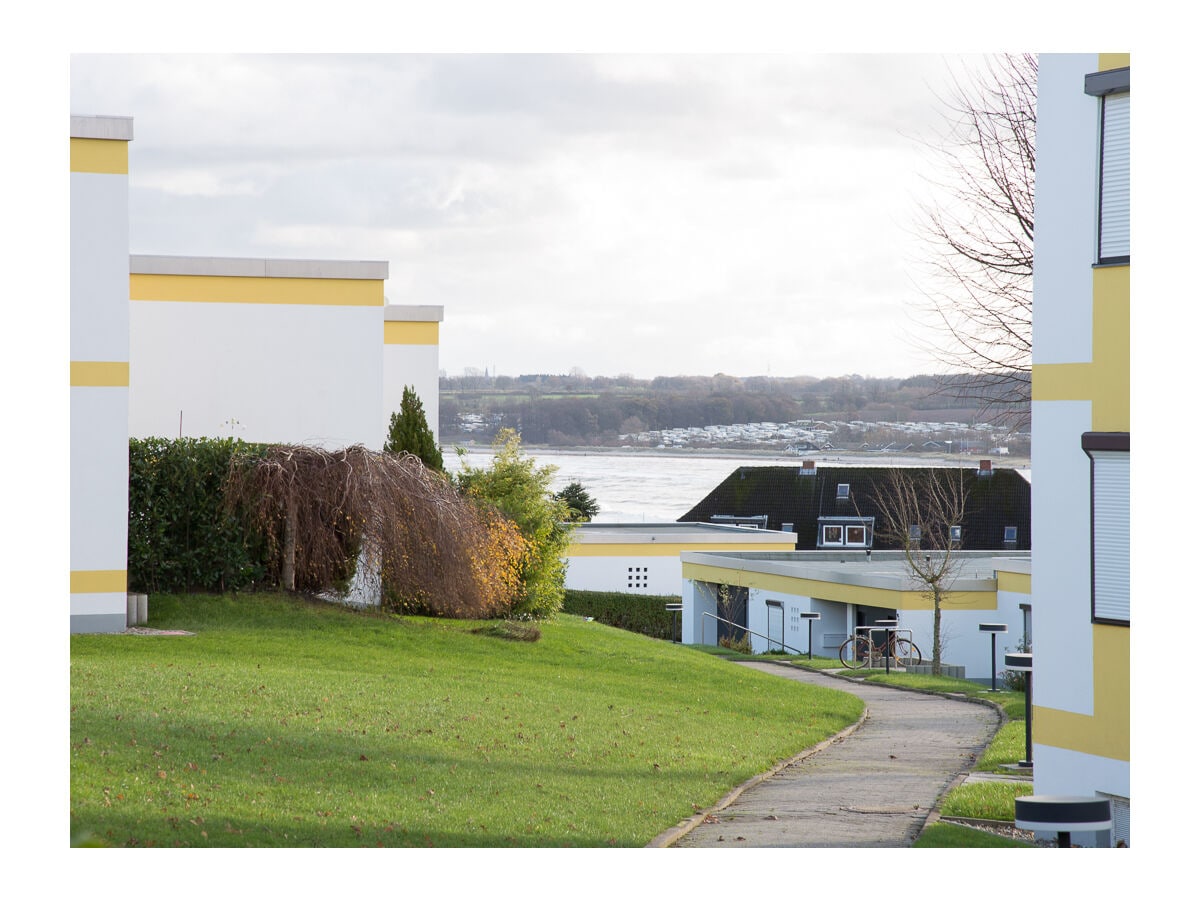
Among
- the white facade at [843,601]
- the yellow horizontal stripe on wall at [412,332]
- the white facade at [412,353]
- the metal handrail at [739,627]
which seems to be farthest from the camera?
the metal handrail at [739,627]

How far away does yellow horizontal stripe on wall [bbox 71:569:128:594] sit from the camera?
1320cm

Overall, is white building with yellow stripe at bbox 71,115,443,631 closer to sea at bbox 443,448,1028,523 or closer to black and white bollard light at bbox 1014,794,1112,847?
Result: sea at bbox 443,448,1028,523

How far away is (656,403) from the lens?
75.3 feet

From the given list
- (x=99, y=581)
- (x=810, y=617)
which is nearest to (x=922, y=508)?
(x=810, y=617)

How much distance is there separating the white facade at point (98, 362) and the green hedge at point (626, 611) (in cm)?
1743

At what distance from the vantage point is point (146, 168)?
1714cm

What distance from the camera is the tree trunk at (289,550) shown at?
1490cm

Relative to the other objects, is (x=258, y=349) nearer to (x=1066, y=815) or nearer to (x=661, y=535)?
(x=1066, y=815)

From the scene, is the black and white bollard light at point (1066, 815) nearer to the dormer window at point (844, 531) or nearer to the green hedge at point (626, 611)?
the green hedge at point (626, 611)

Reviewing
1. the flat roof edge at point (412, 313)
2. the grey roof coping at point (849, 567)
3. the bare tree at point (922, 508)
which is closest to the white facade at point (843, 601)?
the grey roof coping at point (849, 567)

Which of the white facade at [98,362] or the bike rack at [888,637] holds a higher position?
the white facade at [98,362]

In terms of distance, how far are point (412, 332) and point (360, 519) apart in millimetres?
10058
